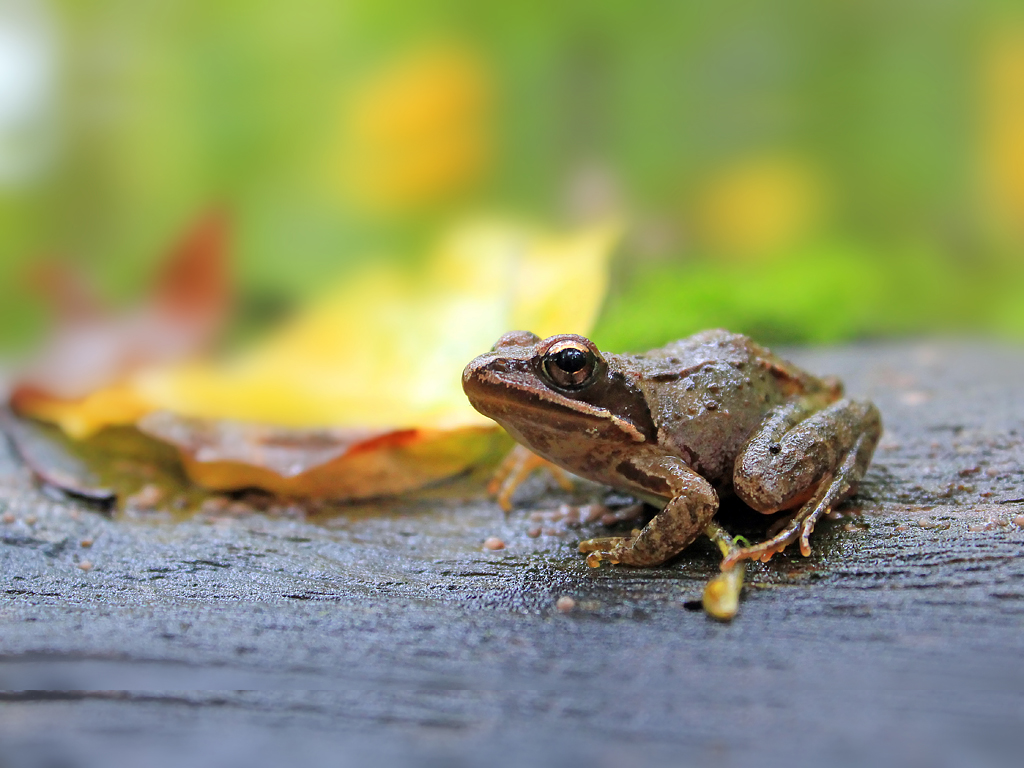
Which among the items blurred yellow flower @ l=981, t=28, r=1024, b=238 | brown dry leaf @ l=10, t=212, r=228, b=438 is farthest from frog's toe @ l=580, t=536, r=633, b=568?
blurred yellow flower @ l=981, t=28, r=1024, b=238

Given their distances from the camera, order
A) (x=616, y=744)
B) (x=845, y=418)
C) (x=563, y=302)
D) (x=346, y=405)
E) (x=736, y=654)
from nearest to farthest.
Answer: (x=616, y=744)
(x=736, y=654)
(x=845, y=418)
(x=563, y=302)
(x=346, y=405)

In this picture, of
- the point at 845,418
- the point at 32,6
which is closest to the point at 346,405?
the point at 845,418

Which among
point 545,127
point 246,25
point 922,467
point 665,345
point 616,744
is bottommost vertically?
point 616,744

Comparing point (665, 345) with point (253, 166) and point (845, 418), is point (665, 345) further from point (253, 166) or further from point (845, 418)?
point (253, 166)

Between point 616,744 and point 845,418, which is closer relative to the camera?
point 616,744

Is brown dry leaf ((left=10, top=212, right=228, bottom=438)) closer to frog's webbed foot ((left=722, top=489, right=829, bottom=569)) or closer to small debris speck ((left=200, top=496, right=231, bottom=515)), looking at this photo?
small debris speck ((left=200, top=496, right=231, bottom=515))

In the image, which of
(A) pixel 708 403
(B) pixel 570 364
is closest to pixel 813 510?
(A) pixel 708 403

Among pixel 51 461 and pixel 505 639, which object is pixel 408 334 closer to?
pixel 51 461

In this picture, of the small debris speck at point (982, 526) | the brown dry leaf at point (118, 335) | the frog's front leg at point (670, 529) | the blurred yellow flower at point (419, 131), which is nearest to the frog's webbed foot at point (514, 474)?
the frog's front leg at point (670, 529)
